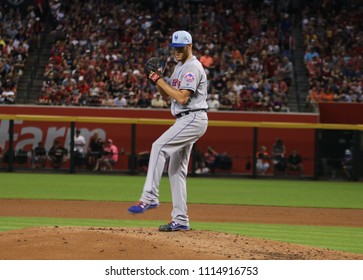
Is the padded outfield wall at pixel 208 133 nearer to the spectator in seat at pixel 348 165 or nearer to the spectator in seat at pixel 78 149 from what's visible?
the spectator in seat at pixel 78 149

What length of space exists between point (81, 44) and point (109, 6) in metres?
2.54

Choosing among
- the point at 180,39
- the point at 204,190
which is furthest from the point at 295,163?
the point at 180,39

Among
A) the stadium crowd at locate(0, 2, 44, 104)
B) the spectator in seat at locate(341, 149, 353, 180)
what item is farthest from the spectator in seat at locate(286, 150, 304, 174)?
the stadium crowd at locate(0, 2, 44, 104)

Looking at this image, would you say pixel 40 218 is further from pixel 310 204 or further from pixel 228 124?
pixel 228 124

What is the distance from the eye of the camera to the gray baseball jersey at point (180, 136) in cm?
820

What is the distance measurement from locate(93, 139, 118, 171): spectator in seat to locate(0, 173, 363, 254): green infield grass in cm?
65

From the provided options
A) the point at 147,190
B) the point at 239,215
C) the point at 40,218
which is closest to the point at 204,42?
the point at 239,215

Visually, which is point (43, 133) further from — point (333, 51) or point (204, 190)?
point (333, 51)

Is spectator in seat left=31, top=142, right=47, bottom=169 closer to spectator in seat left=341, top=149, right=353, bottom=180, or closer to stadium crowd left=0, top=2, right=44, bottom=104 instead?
stadium crowd left=0, top=2, right=44, bottom=104

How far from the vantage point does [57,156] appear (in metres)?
24.1

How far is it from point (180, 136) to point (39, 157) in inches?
649

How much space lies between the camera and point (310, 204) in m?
17.0

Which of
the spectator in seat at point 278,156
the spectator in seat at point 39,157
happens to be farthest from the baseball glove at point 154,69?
the spectator in seat at point 39,157

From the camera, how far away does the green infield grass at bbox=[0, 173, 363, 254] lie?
11.6m
